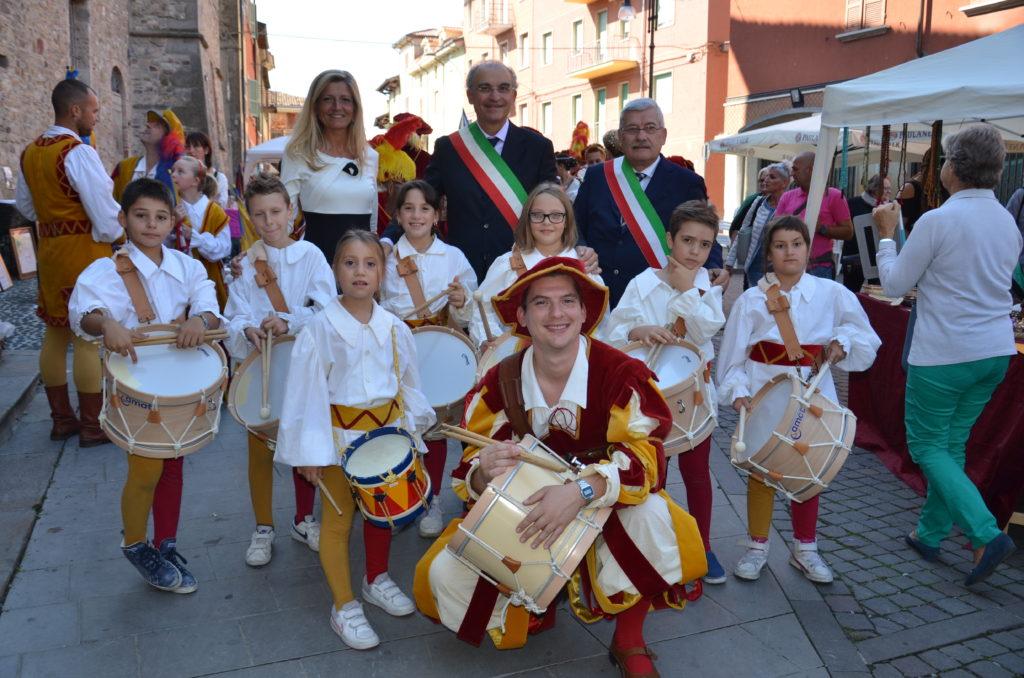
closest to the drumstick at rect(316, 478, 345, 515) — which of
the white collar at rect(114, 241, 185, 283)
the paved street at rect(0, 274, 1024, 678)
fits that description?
the paved street at rect(0, 274, 1024, 678)

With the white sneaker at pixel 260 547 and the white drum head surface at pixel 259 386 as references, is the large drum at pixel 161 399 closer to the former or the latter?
the white drum head surface at pixel 259 386

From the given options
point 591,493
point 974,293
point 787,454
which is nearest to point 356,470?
point 591,493

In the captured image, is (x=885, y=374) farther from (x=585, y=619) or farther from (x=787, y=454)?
(x=585, y=619)

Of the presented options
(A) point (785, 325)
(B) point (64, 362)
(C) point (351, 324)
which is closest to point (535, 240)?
(C) point (351, 324)

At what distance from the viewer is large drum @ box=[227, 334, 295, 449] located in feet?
10.1

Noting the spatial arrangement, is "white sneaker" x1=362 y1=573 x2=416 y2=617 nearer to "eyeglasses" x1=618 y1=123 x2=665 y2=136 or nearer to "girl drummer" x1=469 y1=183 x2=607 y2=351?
Result: "girl drummer" x1=469 y1=183 x2=607 y2=351

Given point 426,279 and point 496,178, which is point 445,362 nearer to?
point 426,279

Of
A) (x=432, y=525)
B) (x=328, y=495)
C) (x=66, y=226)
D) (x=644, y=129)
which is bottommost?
(x=432, y=525)

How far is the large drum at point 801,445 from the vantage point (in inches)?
118

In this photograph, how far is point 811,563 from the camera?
3.41 metres

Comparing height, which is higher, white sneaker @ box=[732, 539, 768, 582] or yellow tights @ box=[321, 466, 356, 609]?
yellow tights @ box=[321, 466, 356, 609]

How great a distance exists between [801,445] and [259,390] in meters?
2.07

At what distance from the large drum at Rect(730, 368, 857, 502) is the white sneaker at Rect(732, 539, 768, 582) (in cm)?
42

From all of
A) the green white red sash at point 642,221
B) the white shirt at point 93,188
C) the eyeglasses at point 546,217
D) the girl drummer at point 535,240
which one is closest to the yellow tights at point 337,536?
the girl drummer at point 535,240
